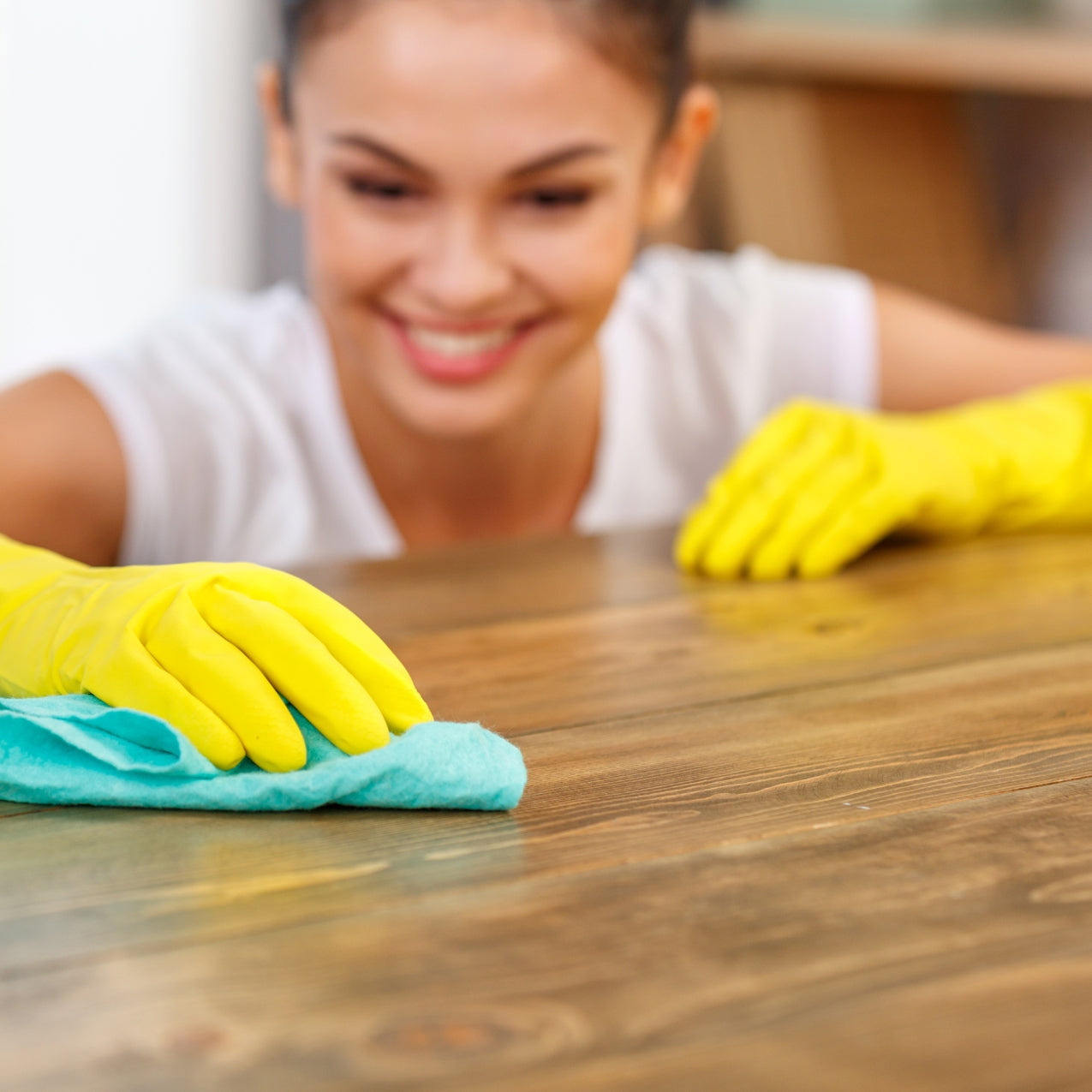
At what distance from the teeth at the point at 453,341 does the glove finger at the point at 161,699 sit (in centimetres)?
66

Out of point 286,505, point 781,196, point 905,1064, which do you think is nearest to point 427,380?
point 286,505

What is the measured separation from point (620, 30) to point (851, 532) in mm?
440

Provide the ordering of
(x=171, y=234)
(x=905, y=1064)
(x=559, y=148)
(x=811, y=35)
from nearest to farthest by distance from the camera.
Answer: (x=905, y=1064) < (x=559, y=148) < (x=811, y=35) < (x=171, y=234)

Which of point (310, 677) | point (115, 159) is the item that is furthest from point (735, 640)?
point (115, 159)

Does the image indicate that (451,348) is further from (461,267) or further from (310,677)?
(310,677)

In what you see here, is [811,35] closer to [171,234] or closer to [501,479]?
[171,234]

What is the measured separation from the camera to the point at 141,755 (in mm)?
513

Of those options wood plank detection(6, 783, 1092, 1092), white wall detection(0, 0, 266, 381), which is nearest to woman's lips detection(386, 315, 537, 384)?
wood plank detection(6, 783, 1092, 1092)

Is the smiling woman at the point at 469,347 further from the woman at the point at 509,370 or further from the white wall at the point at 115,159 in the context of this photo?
the white wall at the point at 115,159

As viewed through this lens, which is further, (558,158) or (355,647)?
(558,158)

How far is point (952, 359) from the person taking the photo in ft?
4.79

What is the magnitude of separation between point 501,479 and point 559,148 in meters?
0.38

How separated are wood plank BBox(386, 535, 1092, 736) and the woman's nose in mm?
287

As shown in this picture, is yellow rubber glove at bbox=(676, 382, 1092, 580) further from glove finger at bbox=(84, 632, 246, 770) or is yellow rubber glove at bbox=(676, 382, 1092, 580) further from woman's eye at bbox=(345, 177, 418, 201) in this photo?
glove finger at bbox=(84, 632, 246, 770)
